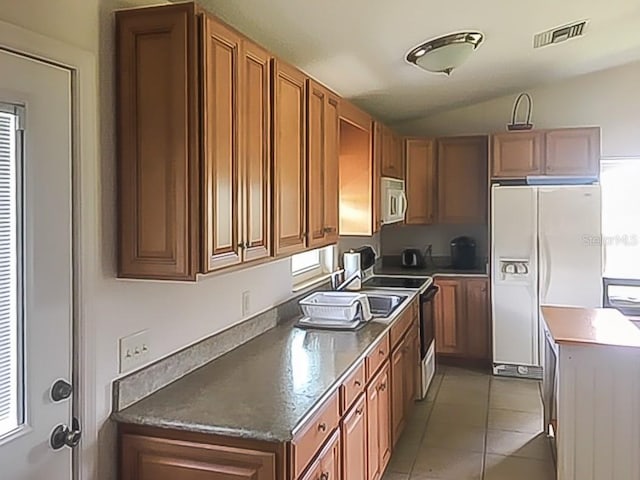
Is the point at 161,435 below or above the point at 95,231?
below

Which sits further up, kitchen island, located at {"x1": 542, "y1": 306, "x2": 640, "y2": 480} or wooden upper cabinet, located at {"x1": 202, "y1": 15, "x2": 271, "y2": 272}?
wooden upper cabinet, located at {"x1": 202, "y1": 15, "x2": 271, "y2": 272}

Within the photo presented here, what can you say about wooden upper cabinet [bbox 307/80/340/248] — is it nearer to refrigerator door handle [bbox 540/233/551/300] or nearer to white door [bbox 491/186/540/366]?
white door [bbox 491/186/540/366]

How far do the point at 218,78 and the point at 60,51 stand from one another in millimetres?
491

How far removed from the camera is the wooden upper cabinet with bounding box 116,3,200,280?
1.84 meters

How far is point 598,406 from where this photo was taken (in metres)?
2.85

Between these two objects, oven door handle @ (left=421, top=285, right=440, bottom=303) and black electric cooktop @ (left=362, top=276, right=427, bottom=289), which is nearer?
oven door handle @ (left=421, top=285, right=440, bottom=303)

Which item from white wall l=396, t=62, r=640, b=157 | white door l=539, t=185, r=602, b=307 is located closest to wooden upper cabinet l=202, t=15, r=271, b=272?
white door l=539, t=185, r=602, b=307

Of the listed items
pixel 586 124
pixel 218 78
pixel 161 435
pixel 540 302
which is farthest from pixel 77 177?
pixel 586 124

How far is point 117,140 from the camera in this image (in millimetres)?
1923

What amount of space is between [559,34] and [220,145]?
2.95m

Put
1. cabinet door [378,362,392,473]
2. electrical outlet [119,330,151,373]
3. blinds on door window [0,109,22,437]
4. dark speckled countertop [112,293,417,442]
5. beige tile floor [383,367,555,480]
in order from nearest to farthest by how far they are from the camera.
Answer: blinds on door window [0,109,22,437], dark speckled countertop [112,293,417,442], electrical outlet [119,330,151,373], cabinet door [378,362,392,473], beige tile floor [383,367,555,480]

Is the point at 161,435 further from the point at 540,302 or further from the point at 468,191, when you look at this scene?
the point at 468,191

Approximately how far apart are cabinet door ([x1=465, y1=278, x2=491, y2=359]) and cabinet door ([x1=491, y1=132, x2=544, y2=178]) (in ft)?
3.32

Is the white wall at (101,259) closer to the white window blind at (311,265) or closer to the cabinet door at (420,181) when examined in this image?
the white window blind at (311,265)
